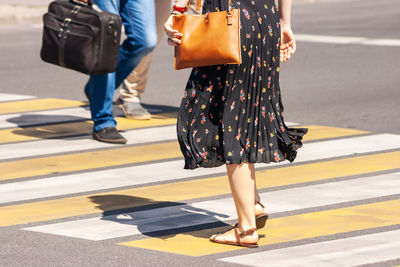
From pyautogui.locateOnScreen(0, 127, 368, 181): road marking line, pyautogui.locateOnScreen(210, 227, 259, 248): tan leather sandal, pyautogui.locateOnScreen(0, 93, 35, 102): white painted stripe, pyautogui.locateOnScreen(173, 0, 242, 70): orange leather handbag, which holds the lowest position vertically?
pyautogui.locateOnScreen(0, 93, 35, 102): white painted stripe

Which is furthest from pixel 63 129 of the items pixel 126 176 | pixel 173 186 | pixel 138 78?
pixel 173 186

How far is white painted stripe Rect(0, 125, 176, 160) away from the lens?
321 inches

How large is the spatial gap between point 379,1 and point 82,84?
38.3 ft

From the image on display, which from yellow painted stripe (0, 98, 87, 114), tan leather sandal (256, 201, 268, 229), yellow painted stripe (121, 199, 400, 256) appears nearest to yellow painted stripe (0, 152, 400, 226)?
yellow painted stripe (121, 199, 400, 256)

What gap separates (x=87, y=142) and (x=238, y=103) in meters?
3.16

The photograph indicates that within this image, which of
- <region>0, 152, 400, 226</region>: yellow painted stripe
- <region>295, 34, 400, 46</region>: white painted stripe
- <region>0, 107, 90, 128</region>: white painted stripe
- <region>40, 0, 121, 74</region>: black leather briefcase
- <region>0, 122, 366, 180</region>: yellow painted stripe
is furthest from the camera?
<region>295, 34, 400, 46</region>: white painted stripe

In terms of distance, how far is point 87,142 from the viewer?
8570 millimetres

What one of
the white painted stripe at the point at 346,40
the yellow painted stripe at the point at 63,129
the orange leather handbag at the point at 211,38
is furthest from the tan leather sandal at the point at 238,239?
the white painted stripe at the point at 346,40

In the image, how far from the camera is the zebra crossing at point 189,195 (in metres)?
5.60

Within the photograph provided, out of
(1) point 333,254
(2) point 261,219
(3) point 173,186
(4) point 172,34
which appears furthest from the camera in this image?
(3) point 173,186

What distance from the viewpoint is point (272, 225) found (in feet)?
19.7

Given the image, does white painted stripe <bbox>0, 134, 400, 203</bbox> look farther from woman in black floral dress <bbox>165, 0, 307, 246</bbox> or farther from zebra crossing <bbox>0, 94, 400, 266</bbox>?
woman in black floral dress <bbox>165, 0, 307, 246</bbox>

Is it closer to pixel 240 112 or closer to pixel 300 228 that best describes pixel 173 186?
pixel 300 228

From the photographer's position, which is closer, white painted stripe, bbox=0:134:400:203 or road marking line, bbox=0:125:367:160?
white painted stripe, bbox=0:134:400:203
